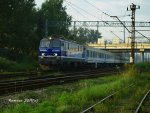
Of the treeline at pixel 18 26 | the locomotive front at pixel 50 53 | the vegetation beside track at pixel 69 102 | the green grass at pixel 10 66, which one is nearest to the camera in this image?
the vegetation beside track at pixel 69 102

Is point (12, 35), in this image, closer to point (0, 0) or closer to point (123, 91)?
point (0, 0)

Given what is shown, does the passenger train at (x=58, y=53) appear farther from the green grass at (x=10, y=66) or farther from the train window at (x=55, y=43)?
the green grass at (x=10, y=66)

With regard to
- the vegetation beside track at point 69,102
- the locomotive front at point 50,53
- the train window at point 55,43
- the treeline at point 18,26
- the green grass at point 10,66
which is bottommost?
the vegetation beside track at point 69,102

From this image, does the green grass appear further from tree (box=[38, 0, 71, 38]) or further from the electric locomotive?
tree (box=[38, 0, 71, 38])

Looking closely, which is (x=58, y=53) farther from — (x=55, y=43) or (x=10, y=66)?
(x=10, y=66)

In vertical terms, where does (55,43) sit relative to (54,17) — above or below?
below

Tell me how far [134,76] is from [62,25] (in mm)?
44942

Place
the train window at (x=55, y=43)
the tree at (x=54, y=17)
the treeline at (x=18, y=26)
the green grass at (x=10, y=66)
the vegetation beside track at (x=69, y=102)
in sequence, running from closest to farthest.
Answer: the vegetation beside track at (x=69, y=102)
the train window at (x=55, y=43)
the green grass at (x=10, y=66)
the treeline at (x=18, y=26)
the tree at (x=54, y=17)

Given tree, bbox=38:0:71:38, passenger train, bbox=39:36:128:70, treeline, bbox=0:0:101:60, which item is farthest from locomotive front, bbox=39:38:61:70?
tree, bbox=38:0:71:38

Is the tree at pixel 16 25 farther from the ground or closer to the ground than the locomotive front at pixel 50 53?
farther from the ground

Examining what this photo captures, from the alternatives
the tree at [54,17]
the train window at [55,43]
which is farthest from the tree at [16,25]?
the train window at [55,43]

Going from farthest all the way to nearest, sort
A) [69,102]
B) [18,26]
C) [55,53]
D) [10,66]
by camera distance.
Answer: [18,26] → [10,66] → [55,53] → [69,102]

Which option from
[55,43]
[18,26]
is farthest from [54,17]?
[55,43]

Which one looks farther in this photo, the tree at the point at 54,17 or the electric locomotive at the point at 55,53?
the tree at the point at 54,17
